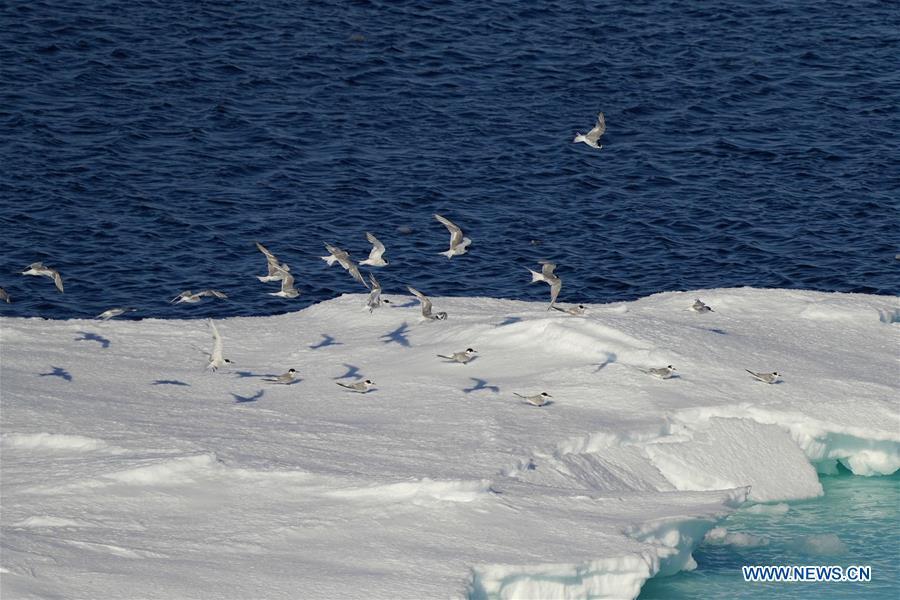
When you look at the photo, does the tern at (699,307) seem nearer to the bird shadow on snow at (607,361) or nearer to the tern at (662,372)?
the bird shadow on snow at (607,361)

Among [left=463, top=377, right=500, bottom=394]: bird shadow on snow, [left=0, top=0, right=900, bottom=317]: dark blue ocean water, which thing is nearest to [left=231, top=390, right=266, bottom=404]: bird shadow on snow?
[left=463, top=377, right=500, bottom=394]: bird shadow on snow

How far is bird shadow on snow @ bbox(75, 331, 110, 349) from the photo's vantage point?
2930 cm

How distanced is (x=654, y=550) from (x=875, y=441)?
657 centimetres

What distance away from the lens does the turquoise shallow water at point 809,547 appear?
22219 millimetres

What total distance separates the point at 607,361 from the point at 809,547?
539 centimetres

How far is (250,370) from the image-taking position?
2808 cm

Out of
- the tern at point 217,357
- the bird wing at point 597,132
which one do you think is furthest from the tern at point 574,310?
the tern at point 217,357

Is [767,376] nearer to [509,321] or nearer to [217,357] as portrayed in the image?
[509,321]

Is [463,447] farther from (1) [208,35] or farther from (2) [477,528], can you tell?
(1) [208,35]

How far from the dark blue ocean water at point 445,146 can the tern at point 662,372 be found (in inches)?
470

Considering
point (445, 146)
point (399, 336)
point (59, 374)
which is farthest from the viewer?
point (445, 146)

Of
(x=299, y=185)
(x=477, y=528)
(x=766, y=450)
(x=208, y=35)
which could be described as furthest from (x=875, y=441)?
(x=208, y=35)

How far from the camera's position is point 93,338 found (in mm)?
29531

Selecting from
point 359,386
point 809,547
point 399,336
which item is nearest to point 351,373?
point 359,386
